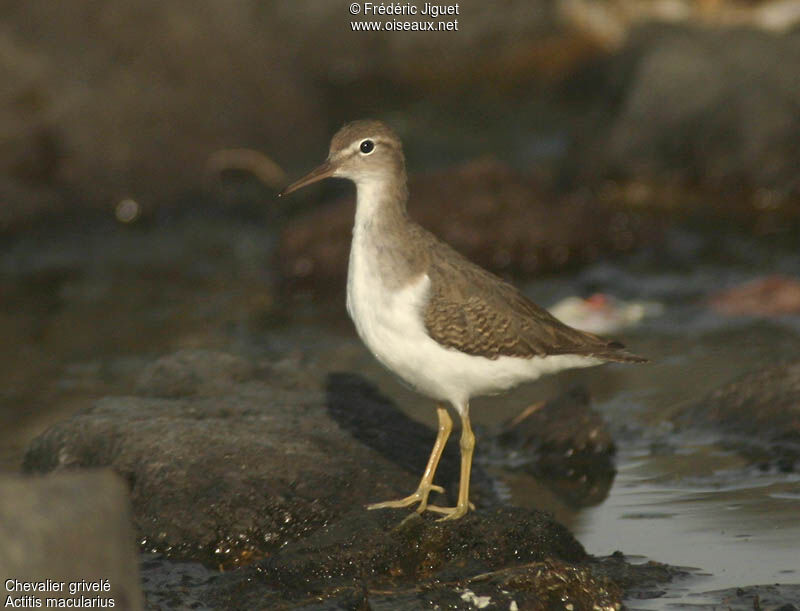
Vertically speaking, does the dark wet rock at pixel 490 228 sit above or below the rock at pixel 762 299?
above

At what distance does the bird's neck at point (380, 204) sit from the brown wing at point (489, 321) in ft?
0.94

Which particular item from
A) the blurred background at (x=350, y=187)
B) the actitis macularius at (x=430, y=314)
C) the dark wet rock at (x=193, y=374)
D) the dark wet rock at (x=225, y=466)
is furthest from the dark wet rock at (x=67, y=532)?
the blurred background at (x=350, y=187)

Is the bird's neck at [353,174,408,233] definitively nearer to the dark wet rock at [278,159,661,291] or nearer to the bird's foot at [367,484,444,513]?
the bird's foot at [367,484,444,513]

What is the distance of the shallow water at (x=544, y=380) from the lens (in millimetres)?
7164

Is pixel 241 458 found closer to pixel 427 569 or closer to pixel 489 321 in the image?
pixel 427 569

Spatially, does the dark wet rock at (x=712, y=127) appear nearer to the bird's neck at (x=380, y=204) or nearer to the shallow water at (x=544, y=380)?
the shallow water at (x=544, y=380)

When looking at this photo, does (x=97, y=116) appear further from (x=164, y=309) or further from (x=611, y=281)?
(x=611, y=281)

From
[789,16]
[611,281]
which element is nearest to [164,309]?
[611,281]

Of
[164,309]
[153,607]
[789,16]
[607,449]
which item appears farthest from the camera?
[789,16]

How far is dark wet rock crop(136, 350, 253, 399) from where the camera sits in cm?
849

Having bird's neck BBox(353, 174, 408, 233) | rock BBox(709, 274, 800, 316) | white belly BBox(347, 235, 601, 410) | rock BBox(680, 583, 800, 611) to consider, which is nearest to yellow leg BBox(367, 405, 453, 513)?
white belly BBox(347, 235, 601, 410)

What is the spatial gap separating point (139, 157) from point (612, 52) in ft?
24.7

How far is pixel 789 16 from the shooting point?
717 inches

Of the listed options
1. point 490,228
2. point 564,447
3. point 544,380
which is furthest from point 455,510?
point 490,228
